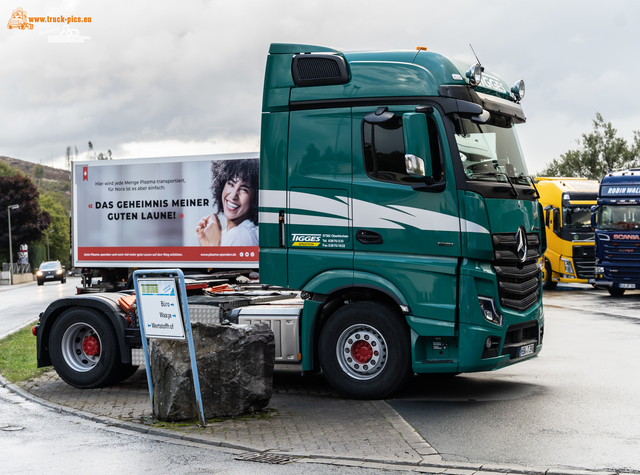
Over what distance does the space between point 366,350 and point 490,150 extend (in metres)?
2.52

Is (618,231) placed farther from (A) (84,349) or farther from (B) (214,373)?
(B) (214,373)

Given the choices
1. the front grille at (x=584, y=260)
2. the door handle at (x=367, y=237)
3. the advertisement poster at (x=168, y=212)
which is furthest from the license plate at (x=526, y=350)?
the front grille at (x=584, y=260)

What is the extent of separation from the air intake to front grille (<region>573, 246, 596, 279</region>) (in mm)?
19728

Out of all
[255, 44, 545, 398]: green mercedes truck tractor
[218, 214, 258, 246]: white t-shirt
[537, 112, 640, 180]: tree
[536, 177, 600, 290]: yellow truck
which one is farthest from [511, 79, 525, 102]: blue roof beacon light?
[537, 112, 640, 180]: tree

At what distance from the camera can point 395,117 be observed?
319 inches

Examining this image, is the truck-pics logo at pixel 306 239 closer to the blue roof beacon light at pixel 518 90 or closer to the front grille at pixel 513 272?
the front grille at pixel 513 272

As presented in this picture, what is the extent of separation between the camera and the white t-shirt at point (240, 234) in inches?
711

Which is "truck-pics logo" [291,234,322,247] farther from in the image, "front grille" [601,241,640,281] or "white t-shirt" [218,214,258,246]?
"front grille" [601,241,640,281]

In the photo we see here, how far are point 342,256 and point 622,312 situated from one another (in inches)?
494

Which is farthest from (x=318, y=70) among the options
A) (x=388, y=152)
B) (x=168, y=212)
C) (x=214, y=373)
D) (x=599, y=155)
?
(x=599, y=155)

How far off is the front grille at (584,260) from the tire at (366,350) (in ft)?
64.4

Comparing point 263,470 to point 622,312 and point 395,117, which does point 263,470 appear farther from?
point 622,312

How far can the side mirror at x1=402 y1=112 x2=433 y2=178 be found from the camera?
7695 millimetres

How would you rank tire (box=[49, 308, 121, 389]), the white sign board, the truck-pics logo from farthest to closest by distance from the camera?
tire (box=[49, 308, 121, 389]) < the truck-pics logo < the white sign board
